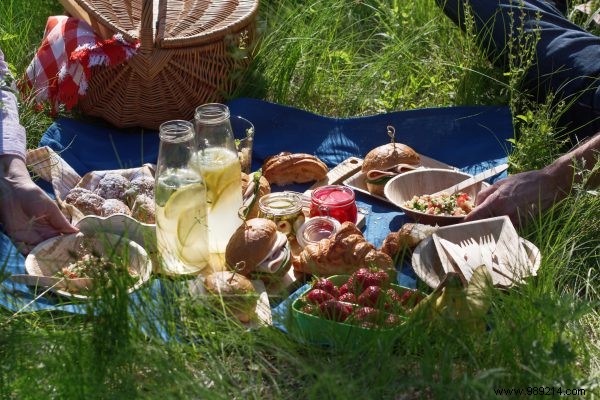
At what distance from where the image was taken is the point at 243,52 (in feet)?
12.3

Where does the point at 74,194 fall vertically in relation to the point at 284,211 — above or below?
below

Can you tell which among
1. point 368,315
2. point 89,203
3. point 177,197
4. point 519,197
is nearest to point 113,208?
point 89,203

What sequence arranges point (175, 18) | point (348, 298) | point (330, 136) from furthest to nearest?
point (175, 18) → point (330, 136) → point (348, 298)

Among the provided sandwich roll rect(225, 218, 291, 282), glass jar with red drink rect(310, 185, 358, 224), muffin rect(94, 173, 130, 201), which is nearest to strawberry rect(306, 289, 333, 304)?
sandwich roll rect(225, 218, 291, 282)

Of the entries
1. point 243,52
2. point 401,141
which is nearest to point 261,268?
point 401,141

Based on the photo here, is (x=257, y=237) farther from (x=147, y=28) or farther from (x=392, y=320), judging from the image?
(x=147, y=28)

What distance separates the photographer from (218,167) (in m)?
2.64

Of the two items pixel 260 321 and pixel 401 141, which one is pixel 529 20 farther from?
pixel 260 321

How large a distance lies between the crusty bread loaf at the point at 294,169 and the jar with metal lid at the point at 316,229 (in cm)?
46

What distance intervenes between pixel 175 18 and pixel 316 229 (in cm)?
153

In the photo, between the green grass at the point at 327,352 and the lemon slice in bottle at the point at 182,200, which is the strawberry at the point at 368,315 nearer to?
the green grass at the point at 327,352

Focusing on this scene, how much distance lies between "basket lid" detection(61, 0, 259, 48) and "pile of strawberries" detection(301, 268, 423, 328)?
1575 millimetres

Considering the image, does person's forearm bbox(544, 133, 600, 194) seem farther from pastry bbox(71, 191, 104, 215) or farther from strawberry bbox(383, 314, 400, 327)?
pastry bbox(71, 191, 104, 215)

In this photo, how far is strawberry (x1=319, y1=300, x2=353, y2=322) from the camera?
2.30 m
